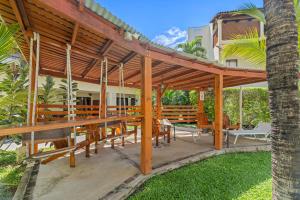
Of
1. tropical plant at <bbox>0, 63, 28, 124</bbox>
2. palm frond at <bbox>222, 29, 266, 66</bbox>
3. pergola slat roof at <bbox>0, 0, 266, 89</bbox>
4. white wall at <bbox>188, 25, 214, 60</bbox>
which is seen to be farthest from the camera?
white wall at <bbox>188, 25, 214, 60</bbox>

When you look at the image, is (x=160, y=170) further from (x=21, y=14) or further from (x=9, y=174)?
(x=21, y=14)

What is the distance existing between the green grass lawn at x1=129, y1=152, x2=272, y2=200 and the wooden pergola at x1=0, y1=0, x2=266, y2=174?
0.76 m

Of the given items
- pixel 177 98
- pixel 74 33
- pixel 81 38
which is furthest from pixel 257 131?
pixel 177 98

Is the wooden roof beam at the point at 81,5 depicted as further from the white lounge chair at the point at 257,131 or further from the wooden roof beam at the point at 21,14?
the white lounge chair at the point at 257,131

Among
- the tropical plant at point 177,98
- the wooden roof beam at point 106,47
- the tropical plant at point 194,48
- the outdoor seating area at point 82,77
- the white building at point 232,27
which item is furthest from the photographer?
the tropical plant at point 194,48

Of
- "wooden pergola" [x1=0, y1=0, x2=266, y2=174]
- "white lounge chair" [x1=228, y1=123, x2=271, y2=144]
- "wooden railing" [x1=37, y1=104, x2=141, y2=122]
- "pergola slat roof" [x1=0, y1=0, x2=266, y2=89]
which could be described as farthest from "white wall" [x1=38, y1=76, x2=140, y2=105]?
Answer: "white lounge chair" [x1=228, y1=123, x2=271, y2=144]

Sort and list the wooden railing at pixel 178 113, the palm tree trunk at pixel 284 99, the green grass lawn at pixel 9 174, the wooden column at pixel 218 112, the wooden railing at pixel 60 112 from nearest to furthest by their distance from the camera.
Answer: the palm tree trunk at pixel 284 99, the green grass lawn at pixel 9 174, the wooden railing at pixel 60 112, the wooden column at pixel 218 112, the wooden railing at pixel 178 113

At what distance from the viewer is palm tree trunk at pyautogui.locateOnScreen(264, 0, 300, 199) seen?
223 cm

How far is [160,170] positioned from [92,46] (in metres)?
3.55

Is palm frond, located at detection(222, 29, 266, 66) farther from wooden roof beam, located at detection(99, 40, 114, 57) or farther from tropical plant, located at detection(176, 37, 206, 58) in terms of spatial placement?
tropical plant, located at detection(176, 37, 206, 58)

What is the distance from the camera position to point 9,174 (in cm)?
575

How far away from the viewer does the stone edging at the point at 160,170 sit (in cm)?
411

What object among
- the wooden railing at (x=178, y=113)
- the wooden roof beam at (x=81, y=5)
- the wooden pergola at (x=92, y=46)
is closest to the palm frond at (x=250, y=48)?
the wooden pergola at (x=92, y=46)

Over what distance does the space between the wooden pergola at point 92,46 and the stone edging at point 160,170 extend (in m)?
0.29
